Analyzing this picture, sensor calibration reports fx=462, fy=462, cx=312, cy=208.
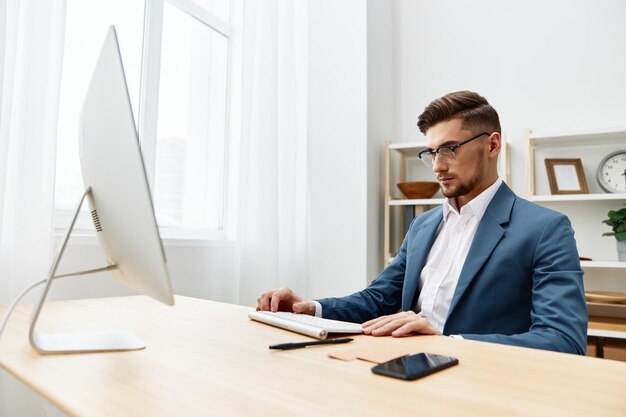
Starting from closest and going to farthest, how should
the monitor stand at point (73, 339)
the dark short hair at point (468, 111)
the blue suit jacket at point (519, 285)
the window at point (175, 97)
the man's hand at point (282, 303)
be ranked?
1. the monitor stand at point (73, 339)
2. the blue suit jacket at point (519, 285)
3. the man's hand at point (282, 303)
4. the dark short hair at point (468, 111)
5. the window at point (175, 97)

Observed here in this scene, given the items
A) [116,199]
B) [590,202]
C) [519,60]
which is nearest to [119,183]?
[116,199]

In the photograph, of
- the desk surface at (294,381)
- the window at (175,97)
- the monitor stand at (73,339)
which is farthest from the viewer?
the window at (175,97)

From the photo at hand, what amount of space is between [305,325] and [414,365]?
34cm

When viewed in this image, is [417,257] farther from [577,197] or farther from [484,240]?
[577,197]

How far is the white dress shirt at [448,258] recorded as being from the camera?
1.47 meters

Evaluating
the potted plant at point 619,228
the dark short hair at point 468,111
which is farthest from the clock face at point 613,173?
the dark short hair at point 468,111

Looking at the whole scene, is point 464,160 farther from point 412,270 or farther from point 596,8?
point 596,8

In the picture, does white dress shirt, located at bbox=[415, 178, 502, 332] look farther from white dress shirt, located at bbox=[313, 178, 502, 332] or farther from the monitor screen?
the monitor screen

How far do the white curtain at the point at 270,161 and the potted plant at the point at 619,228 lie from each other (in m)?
1.72

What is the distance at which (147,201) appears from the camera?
24.1 inches

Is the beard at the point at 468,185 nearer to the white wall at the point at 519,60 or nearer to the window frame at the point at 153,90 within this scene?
the window frame at the point at 153,90

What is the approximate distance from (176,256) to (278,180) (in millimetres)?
805

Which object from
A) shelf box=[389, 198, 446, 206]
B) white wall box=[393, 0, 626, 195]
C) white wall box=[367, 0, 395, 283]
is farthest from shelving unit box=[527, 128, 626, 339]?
white wall box=[367, 0, 395, 283]

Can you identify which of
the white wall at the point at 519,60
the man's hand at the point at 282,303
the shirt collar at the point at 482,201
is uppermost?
the white wall at the point at 519,60
